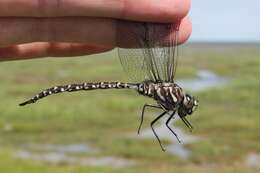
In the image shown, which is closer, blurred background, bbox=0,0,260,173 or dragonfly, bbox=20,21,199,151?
dragonfly, bbox=20,21,199,151

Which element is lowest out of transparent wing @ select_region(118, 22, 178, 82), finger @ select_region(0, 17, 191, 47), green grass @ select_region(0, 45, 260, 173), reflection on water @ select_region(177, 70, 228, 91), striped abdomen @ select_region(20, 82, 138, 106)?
reflection on water @ select_region(177, 70, 228, 91)

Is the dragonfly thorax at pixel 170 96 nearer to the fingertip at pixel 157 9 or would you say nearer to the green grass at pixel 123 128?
the fingertip at pixel 157 9

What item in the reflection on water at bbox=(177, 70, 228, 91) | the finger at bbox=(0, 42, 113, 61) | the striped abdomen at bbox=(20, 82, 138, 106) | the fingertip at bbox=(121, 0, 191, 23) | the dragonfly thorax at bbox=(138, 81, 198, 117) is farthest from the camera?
the reflection on water at bbox=(177, 70, 228, 91)

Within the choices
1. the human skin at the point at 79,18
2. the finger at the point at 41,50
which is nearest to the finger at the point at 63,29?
the human skin at the point at 79,18

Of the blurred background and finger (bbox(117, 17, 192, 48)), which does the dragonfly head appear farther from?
the blurred background

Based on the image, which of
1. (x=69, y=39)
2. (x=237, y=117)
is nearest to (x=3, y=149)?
(x=237, y=117)

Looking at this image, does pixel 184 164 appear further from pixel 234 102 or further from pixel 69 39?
pixel 69 39

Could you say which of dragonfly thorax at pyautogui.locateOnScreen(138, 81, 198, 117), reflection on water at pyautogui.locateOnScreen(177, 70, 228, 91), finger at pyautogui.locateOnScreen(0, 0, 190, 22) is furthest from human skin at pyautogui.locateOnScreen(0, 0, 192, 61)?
reflection on water at pyautogui.locateOnScreen(177, 70, 228, 91)
